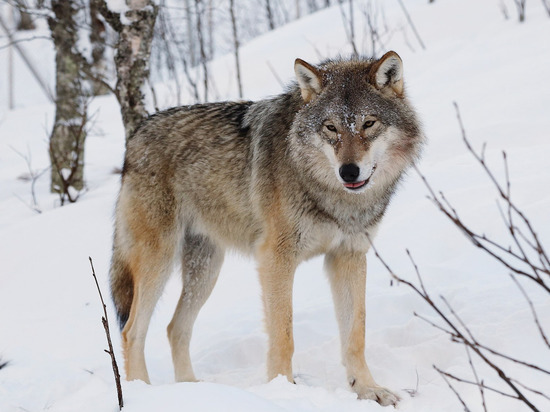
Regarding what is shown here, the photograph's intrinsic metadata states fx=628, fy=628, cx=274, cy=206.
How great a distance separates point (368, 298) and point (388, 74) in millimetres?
1845

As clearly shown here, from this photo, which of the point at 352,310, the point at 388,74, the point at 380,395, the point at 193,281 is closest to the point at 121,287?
the point at 193,281

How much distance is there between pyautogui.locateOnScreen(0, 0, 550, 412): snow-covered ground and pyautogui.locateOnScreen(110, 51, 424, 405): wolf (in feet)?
1.22

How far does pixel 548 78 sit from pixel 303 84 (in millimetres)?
4622

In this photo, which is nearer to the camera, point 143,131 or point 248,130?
point 248,130

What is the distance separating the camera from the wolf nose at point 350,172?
10.1 ft

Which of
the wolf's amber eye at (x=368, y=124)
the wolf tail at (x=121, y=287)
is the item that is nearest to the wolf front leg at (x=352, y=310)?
the wolf's amber eye at (x=368, y=124)

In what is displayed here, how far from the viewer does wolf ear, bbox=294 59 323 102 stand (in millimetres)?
3436

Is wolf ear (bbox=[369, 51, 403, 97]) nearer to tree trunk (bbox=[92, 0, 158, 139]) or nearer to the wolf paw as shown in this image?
the wolf paw

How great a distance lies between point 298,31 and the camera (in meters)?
15.5

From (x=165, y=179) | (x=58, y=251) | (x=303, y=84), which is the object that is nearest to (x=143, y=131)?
(x=165, y=179)

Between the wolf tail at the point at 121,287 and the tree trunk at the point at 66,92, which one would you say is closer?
the wolf tail at the point at 121,287

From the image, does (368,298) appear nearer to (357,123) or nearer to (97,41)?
(357,123)

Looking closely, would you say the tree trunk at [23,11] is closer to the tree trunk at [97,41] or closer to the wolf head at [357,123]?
the tree trunk at [97,41]

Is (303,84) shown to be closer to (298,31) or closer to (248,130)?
(248,130)
